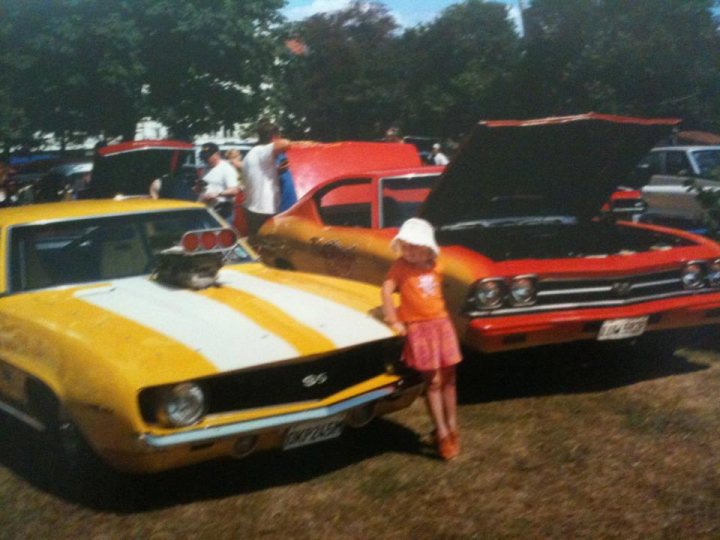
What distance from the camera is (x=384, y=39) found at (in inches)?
1435

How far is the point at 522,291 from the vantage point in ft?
18.9

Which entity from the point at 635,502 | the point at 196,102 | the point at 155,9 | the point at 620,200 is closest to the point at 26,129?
the point at 196,102

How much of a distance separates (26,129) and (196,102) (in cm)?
512

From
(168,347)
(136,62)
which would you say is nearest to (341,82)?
(136,62)

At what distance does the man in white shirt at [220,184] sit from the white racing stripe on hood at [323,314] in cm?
562

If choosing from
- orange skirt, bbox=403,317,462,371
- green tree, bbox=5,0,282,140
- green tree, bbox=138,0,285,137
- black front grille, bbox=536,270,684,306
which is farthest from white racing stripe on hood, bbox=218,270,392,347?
green tree, bbox=138,0,285,137

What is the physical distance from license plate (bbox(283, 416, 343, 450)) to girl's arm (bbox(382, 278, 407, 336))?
54 cm

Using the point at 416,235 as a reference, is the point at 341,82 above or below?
below

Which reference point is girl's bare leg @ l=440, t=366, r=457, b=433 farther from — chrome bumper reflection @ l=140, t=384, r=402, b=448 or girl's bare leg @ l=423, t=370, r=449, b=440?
chrome bumper reflection @ l=140, t=384, r=402, b=448

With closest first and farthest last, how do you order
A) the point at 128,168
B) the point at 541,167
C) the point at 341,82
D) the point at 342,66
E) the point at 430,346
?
the point at 430,346
the point at 541,167
the point at 128,168
the point at 341,82
the point at 342,66

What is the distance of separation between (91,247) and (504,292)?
2.32m

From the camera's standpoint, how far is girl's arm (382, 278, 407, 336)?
478 centimetres

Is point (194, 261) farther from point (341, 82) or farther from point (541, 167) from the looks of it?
point (341, 82)

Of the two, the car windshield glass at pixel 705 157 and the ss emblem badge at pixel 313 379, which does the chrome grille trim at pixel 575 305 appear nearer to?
the ss emblem badge at pixel 313 379
